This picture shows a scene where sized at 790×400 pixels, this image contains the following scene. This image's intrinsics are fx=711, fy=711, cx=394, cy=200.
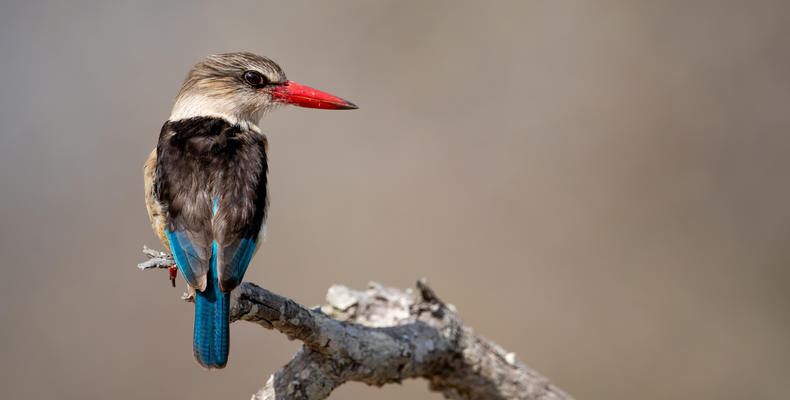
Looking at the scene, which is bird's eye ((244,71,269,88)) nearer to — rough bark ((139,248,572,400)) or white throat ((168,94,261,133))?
white throat ((168,94,261,133))

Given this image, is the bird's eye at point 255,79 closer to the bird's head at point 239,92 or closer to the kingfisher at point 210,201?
the bird's head at point 239,92

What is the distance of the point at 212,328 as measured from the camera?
1.85 meters

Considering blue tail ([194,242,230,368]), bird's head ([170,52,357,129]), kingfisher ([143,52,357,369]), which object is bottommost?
blue tail ([194,242,230,368])

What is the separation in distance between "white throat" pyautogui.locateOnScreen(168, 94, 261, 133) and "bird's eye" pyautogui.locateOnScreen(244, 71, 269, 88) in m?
0.13

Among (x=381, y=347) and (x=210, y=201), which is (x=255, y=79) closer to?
(x=210, y=201)

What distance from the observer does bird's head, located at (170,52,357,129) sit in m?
2.73

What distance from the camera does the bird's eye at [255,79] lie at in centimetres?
280

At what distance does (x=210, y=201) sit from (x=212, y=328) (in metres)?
0.40

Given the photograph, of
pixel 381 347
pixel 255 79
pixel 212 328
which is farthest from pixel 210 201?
pixel 255 79

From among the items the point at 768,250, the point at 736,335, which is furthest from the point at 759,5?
the point at 736,335

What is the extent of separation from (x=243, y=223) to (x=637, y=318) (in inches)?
137

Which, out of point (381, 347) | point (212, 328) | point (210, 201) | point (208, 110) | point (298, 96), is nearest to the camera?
point (212, 328)

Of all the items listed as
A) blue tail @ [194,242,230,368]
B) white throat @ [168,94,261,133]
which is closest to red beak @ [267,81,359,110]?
white throat @ [168,94,261,133]

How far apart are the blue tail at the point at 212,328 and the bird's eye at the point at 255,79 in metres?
1.14
